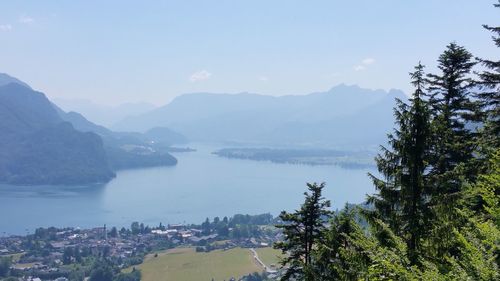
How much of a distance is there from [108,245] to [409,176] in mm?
90340

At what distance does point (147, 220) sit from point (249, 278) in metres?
62.0

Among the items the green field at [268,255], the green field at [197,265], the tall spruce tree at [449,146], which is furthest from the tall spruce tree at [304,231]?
the green field at [268,255]

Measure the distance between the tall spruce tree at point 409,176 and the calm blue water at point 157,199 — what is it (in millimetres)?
111714

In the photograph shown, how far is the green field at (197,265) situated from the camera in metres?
66.8

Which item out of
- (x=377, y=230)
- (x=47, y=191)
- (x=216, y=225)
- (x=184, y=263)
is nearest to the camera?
(x=377, y=230)

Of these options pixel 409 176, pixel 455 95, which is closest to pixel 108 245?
pixel 455 95

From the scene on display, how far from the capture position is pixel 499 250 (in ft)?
18.3

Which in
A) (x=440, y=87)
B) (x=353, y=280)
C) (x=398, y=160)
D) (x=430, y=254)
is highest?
(x=440, y=87)

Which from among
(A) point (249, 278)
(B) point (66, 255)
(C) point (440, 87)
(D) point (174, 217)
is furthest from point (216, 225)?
(C) point (440, 87)

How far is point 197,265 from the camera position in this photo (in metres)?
73.2

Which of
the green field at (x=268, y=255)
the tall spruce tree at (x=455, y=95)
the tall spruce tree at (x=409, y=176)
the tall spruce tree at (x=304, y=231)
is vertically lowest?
the green field at (x=268, y=255)

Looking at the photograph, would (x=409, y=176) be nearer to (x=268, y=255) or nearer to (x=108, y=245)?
(x=268, y=255)

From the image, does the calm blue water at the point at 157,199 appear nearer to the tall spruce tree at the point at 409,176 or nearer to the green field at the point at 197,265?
the green field at the point at 197,265

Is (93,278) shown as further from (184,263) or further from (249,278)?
(249,278)
